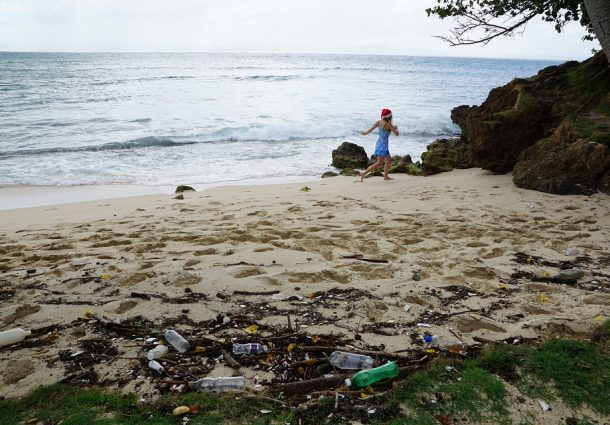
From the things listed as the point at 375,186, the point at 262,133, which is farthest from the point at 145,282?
the point at 262,133

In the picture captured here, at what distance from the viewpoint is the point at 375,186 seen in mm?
8781

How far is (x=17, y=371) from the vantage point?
256cm

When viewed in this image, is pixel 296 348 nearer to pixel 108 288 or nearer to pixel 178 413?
pixel 178 413

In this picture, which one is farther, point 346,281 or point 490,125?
point 490,125

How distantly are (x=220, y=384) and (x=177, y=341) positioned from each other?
1.93 feet

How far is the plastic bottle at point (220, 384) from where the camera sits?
7.76 ft

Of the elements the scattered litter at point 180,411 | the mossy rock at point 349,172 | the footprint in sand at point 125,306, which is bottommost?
the mossy rock at point 349,172

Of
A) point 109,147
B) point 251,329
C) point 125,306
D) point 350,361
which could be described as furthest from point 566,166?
point 109,147

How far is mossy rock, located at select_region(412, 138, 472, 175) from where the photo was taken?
10484 millimetres

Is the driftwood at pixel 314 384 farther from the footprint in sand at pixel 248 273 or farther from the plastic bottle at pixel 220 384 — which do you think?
the footprint in sand at pixel 248 273

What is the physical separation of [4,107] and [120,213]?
734 inches

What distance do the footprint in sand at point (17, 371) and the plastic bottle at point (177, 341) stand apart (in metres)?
0.82

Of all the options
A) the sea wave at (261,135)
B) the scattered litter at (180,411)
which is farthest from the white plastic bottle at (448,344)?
the sea wave at (261,135)

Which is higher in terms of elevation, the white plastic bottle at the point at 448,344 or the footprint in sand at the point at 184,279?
the white plastic bottle at the point at 448,344
